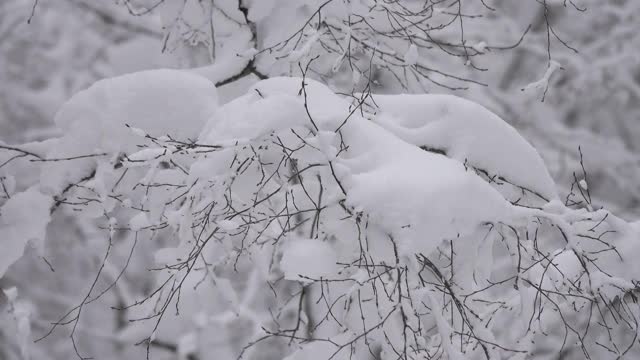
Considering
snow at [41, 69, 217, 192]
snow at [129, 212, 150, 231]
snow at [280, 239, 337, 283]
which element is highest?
snow at [41, 69, 217, 192]

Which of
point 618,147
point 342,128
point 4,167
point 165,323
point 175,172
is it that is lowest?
point 165,323

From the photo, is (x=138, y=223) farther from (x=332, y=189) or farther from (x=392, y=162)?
(x=392, y=162)

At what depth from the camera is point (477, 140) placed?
2.75m

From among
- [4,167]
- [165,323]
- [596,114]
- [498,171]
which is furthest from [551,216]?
[596,114]

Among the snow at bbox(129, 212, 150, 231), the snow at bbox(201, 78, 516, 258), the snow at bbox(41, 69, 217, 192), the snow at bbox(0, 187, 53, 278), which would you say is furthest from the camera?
the snow at bbox(0, 187, 53, 278)

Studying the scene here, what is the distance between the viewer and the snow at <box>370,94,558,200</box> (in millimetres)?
2756

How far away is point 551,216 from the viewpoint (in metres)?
2.50

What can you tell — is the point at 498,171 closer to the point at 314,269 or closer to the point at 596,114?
the point at 314,269

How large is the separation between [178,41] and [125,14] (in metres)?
1.51

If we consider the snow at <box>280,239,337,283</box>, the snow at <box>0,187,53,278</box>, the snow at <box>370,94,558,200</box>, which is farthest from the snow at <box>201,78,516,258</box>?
the snow at <box>0,187,53,278</box>

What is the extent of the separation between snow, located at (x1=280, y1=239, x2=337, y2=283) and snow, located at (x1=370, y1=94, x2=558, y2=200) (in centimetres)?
71

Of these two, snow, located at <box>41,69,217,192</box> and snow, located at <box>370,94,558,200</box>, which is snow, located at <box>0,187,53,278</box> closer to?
snow, located at <box>41,69,217,192</box>

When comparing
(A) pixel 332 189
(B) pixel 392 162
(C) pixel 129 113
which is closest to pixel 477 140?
(B) pixel 392 162

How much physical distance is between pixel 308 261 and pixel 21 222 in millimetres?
1756
